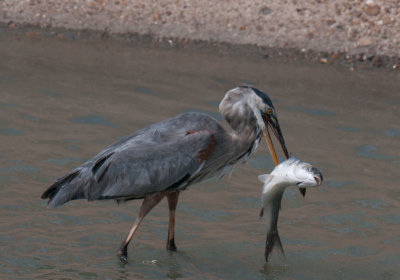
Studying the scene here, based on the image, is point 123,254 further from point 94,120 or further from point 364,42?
point 364,42

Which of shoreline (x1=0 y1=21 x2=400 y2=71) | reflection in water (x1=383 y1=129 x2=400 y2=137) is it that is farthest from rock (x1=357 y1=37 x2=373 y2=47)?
reflection in water (x1=383 y1=129 x2=400 y2=137)

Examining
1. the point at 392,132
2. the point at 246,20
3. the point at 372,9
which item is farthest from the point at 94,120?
the point at 372,9

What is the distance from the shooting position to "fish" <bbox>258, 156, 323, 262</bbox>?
5.39m

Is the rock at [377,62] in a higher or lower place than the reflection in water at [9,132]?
higher

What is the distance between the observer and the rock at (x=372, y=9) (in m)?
11.3

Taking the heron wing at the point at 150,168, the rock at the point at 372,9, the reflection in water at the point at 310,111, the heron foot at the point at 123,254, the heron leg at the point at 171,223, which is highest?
the rock at the point at 372,9

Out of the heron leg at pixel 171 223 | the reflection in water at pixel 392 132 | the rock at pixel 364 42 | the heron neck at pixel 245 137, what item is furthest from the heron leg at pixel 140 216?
the rock at pixel 364 42

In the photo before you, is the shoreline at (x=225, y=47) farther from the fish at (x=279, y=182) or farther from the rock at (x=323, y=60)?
the fish at (x=279, y=182)

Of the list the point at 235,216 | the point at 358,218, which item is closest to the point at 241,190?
the point at 235,216

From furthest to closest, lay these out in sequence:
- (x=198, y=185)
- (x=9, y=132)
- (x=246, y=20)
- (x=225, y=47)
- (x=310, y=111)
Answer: (x=246, y=20) → (x=225, y=47) → (x=310, y=111) → (x=9, y=132) → (x=198, y=185)

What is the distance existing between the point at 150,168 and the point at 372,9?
591 centimetres

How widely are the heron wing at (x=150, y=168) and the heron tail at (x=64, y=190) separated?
90mm

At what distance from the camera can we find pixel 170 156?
251 inches

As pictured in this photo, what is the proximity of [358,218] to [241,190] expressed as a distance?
1.15 metres
